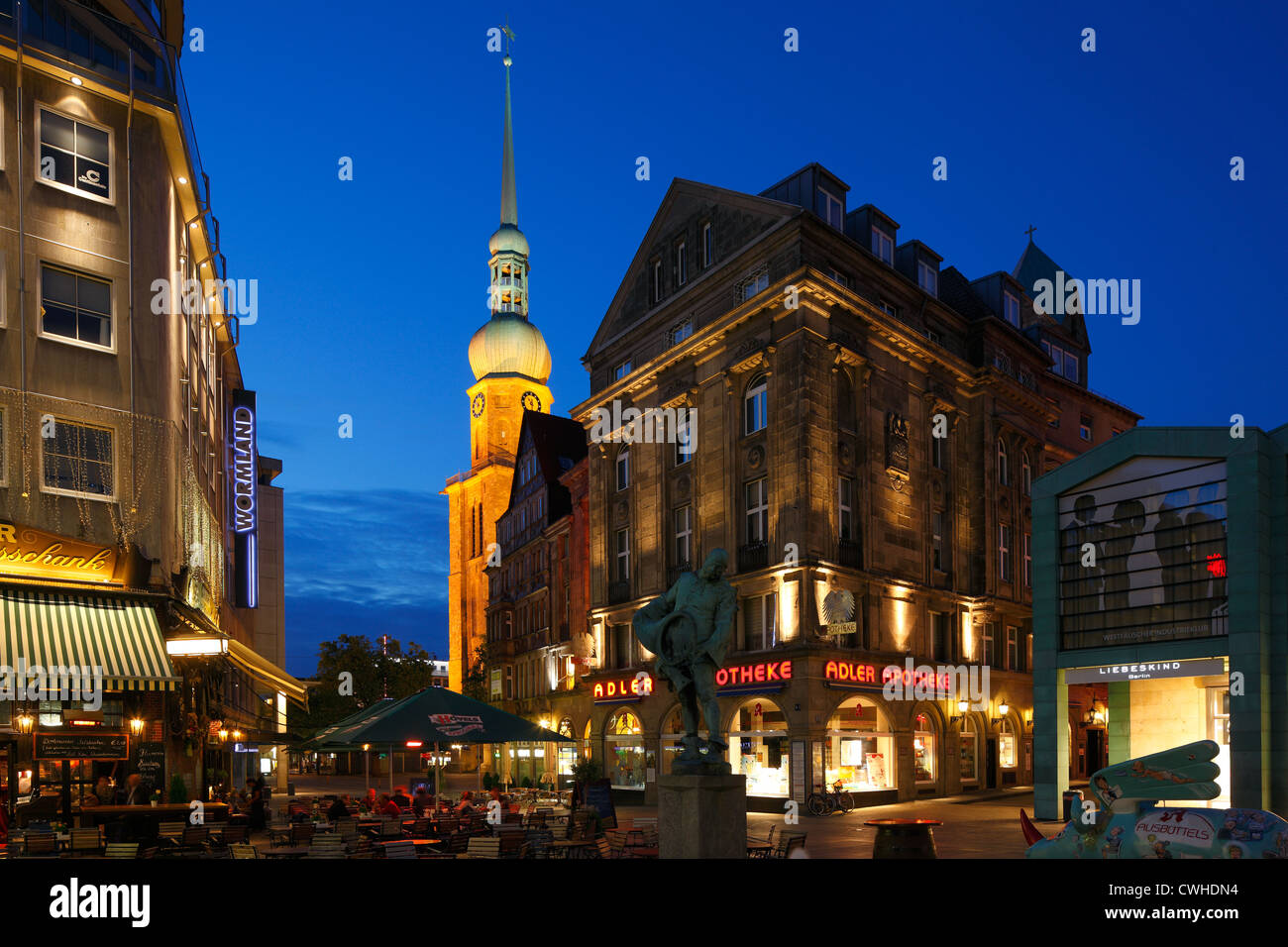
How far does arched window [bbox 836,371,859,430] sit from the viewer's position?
38.3 metres

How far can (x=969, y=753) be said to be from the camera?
41812mm

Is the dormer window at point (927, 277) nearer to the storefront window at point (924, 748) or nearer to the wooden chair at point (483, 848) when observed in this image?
the storefront window at point (924, 748)

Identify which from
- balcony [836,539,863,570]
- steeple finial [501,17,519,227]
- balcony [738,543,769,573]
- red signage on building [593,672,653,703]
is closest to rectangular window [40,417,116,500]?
balcony [738,543,769,573]

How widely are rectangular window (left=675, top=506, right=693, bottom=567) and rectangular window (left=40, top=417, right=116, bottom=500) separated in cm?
2377

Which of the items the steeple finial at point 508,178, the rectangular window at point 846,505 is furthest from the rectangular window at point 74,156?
the steeple finial at point 508,178

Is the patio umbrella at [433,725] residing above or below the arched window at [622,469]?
below

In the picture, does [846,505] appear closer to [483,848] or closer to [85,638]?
[483,848]

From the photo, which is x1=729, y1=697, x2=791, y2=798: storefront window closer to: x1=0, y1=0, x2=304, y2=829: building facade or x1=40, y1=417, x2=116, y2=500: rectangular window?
x1=0, y1=0, x2=304, y2=829: building facade

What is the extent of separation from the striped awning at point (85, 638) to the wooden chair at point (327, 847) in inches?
177

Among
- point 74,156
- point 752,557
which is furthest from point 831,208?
point 74,156

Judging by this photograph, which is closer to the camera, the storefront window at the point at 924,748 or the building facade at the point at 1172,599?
the building facade at the point at 1172,599

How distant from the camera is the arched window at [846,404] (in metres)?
38.3
